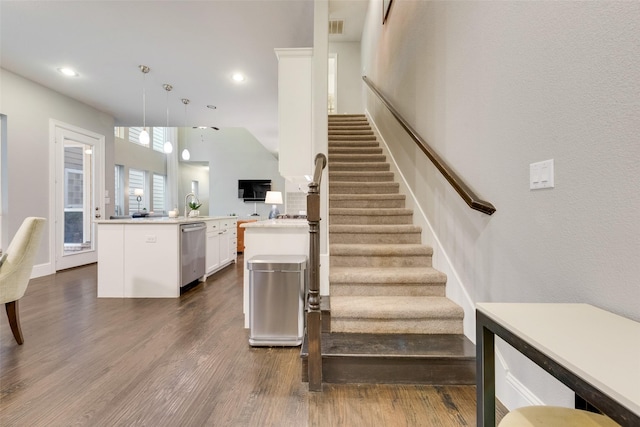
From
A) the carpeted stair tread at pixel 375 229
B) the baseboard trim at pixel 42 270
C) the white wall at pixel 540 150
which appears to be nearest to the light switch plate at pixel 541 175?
the white wall at pixel 540 150

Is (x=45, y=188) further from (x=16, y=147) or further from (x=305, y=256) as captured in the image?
(x=305, y=256)

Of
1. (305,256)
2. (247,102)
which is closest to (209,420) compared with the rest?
(305,256)

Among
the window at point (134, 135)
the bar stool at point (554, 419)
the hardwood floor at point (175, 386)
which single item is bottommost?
the hardwood floor at point (175, 386)

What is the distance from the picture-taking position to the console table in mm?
534

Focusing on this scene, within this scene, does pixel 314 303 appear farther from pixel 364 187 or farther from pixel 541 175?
pixel 364 187

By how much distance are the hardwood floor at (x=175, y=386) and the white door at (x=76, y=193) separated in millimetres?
2826

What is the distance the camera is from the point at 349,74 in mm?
7168

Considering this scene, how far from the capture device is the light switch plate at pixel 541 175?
4.10ft

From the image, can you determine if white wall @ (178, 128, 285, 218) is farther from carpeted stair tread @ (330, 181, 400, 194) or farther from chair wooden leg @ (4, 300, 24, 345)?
chair wooden leg @ (4, 300, 24, 345)

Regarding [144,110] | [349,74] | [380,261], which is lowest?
[380,261]

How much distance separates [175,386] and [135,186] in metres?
8.39

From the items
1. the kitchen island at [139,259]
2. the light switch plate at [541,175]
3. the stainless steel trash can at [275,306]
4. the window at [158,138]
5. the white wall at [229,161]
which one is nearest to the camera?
the light switch plate at [541,175]

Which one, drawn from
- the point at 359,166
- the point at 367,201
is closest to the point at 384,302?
the point at 367,201

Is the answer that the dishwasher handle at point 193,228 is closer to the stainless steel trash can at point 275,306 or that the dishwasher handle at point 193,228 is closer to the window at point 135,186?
the stainless steel trash can at point 275,306
